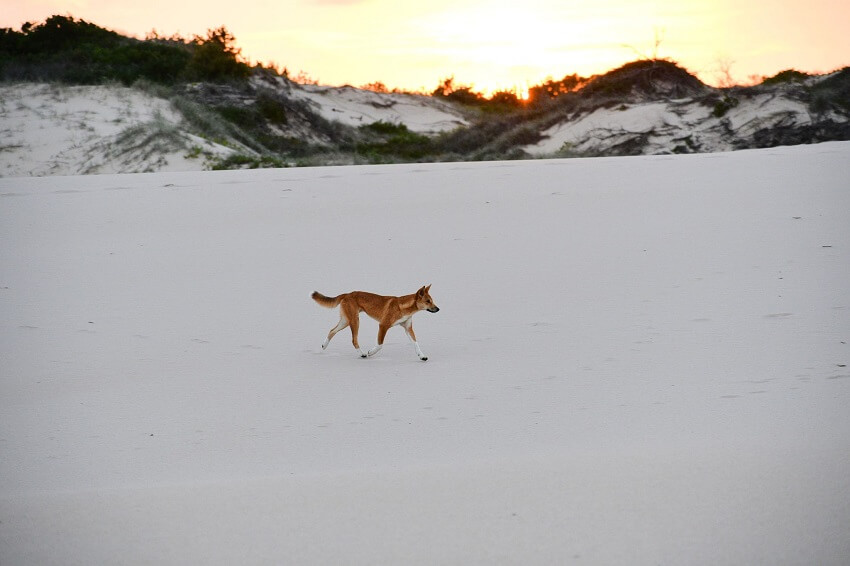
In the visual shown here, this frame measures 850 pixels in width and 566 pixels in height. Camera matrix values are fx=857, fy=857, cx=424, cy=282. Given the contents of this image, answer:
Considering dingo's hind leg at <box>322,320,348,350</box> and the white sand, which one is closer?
the white sand

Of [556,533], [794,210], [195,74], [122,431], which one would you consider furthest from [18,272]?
[195,74]

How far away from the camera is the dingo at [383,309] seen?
6590mm

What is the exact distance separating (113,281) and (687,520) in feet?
21.1

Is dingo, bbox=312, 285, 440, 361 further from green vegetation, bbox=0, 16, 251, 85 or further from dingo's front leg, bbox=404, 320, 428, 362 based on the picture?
green vegetation, bbox=0, 16, 251, 85

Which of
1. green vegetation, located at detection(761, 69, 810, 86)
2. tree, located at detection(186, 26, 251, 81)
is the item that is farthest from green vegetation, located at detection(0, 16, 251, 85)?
green vegetation, located at detection(761, 69, 810, 86)

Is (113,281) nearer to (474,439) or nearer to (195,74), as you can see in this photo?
(474,439)

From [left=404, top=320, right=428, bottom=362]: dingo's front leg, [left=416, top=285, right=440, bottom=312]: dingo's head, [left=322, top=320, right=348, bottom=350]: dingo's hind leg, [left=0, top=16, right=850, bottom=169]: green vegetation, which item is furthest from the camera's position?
[left=0, top=16, right=850, bottom=169]: green vegetation

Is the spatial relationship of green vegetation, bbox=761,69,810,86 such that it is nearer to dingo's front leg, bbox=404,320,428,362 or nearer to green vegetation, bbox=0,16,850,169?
green vegetation, bbox=0,16,850,169

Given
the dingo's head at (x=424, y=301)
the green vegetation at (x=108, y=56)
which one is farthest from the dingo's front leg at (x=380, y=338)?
the green vegetation at (x=108, y=56)

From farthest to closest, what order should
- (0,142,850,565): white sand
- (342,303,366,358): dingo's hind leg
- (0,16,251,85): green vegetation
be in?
(0,16,251,85): green vegetation → (342,303,366,358): dingo's hind leg → (0,142,850,565): white sand

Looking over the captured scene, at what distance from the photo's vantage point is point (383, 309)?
665 cm

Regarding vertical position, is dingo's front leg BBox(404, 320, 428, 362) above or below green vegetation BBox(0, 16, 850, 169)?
below

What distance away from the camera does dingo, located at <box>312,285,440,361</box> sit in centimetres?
659

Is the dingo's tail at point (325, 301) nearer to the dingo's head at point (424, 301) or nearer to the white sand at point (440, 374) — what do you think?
the white sand at point (440, 374)
